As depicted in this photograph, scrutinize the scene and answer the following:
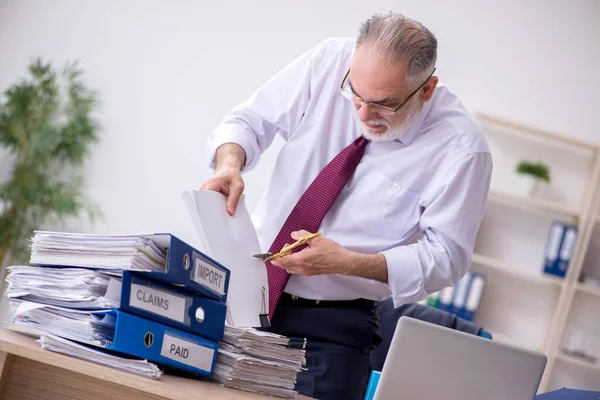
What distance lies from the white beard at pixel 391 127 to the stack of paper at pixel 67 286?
3.19 feet

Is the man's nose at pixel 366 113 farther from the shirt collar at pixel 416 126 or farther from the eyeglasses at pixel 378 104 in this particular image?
the shirt collar at pixel 416 126

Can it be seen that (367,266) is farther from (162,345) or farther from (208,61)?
(208,61)

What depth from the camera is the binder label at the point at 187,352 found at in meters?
1.27

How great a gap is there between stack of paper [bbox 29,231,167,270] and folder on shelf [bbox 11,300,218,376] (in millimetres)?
77

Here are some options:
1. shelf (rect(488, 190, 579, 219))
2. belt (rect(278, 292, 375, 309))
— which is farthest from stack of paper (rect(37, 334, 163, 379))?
shelf (rect(488, 190, 579, 219))

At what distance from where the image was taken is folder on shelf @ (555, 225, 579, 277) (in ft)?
16.1

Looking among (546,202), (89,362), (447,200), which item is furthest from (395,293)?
(546,202)

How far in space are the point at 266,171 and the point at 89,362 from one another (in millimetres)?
4002

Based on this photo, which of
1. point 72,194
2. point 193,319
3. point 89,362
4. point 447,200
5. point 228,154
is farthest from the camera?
point 72,194

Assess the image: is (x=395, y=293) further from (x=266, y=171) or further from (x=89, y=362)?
(x=266, y=171)

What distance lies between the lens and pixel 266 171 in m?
5.16

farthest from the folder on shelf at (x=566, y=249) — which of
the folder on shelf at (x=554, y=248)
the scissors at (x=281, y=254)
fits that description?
the scissors at (x=281, y=254)

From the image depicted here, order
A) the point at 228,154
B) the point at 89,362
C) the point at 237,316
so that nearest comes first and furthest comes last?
the point at 89,362
the point at 237,316
the point at 228,154

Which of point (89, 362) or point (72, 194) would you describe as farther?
point (72, 194)
